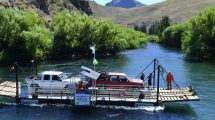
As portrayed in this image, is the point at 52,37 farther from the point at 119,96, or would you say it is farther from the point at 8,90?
the point at 119,96

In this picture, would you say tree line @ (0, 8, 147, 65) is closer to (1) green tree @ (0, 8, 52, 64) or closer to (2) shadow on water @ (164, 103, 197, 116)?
(1) green tree @ (0, 8, 52, 64)

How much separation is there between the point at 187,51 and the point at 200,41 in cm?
415

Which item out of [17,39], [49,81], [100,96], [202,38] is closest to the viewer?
[100,96]

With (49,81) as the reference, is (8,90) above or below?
below

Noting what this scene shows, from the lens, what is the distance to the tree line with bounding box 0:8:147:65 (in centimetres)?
9388

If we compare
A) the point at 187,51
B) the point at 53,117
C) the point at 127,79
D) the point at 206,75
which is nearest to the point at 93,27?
the point at 187,51

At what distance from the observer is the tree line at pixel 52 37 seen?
93.9 m

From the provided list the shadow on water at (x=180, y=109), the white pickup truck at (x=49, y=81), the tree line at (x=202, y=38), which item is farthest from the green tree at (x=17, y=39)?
the shadow on water at (x=180, y=109)

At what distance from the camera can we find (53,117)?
46.9 meters

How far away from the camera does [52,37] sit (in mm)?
109562

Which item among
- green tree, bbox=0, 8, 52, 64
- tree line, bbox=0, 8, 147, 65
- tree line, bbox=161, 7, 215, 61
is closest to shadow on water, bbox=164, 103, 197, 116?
tree line, bbox=0, 8, 147, 65

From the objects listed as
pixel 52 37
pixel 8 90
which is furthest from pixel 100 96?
pixel 52 37

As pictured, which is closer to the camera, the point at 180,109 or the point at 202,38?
the point at 180,109

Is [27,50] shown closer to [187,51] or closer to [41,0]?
[187,51]
